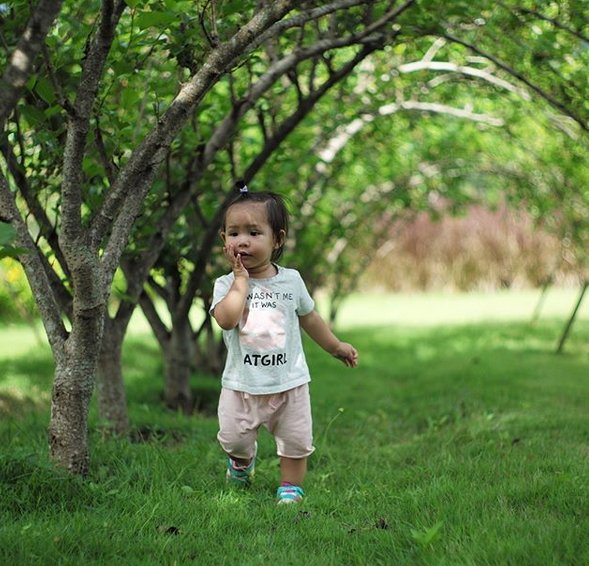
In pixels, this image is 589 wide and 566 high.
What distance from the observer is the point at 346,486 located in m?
3.45

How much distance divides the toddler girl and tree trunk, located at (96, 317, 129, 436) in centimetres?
103

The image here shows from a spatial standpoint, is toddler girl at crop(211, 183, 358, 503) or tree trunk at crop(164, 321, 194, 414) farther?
tree trunk at crop(164, 321, 194, 414)

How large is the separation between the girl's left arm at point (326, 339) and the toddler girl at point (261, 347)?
11 cm

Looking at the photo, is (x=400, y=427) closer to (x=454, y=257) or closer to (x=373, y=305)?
(x=373, y=305)

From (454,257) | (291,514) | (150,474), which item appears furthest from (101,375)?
(454,257)

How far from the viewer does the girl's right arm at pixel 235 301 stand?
125 inches

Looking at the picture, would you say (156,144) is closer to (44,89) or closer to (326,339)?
(44,89)

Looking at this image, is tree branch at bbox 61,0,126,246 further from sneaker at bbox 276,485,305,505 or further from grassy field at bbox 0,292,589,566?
sneaker at bbox 276,485,305,505

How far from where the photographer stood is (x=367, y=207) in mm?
9430

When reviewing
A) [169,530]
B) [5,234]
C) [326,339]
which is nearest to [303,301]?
[326,339]

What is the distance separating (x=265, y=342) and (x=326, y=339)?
0.36 m

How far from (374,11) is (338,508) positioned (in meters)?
2.60

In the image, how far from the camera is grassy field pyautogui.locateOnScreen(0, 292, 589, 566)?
8.33ft

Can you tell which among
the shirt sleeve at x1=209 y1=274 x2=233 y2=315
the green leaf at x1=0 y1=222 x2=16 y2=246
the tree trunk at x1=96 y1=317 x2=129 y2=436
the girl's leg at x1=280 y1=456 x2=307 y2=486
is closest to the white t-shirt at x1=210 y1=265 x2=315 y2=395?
the shirt sleeve at x1=209 y1=274 x2=233 y2=315
